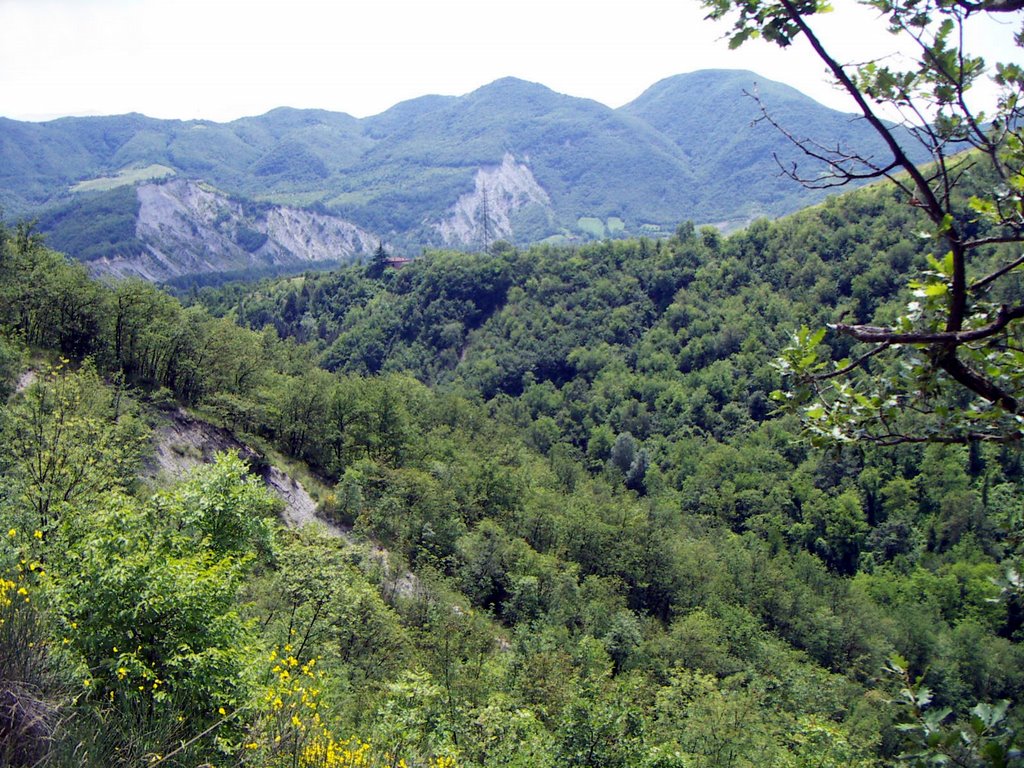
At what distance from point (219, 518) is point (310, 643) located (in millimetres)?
6330

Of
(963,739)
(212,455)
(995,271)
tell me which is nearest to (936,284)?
(995,271)

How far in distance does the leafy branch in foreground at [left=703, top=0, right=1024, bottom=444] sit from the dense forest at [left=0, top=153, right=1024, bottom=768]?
32cm

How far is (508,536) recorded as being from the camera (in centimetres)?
4203

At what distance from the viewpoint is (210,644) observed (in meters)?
8.67

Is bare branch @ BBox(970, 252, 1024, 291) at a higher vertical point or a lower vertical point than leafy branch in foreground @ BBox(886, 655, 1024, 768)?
higher

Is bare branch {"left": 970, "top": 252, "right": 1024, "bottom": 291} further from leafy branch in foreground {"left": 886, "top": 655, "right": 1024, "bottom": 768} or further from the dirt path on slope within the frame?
the dirt path on slope

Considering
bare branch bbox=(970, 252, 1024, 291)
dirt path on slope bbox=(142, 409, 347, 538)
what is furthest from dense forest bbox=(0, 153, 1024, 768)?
dirt path on slope bbox=(142, 409, 347, 538)

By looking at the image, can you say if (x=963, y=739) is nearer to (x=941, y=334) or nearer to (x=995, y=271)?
(x=941, y=334)

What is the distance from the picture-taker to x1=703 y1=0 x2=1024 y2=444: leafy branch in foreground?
3.76 meters

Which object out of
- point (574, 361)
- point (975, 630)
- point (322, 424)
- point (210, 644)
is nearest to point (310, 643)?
point (210, 644)

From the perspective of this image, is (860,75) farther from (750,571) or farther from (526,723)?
(750,571)

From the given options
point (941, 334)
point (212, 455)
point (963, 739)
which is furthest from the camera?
point (212, 455)

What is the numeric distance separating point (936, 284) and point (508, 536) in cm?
3973

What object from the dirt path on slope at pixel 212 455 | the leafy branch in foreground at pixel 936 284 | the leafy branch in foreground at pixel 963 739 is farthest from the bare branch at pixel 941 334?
the dirt path on slope at pixel 212 455
